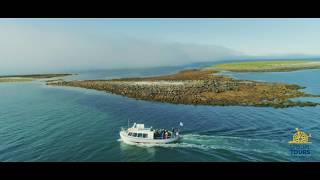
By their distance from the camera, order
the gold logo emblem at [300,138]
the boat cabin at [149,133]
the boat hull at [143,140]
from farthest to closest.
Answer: the boat cabin at [149,133]
the boat hull at [143,140]
the gold logo emblem at [300,138]

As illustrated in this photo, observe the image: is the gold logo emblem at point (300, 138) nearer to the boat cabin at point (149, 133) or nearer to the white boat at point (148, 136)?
the white boat at point (148, 136)

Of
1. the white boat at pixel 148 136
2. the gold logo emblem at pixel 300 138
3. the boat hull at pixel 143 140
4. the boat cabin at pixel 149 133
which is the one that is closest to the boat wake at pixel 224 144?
the boat hull at pixel 143 140

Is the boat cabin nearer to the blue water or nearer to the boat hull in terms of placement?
the boat hull

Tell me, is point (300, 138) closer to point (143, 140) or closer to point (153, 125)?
point (143, 140)

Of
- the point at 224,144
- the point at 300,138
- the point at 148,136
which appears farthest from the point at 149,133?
the point at 300,138
